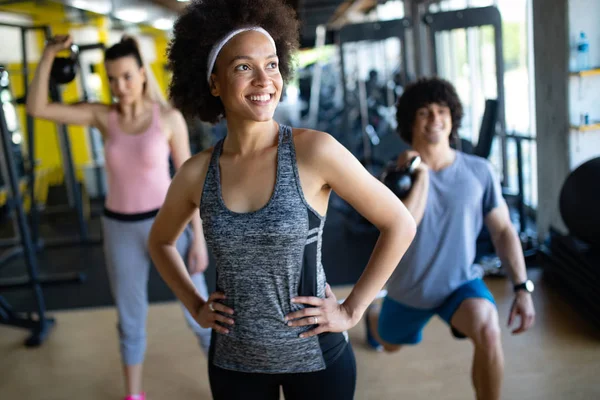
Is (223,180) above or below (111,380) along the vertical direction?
above

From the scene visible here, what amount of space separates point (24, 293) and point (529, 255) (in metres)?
3.56

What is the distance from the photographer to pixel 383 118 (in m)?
8.14

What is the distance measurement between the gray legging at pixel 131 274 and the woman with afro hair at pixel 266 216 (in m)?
0.91

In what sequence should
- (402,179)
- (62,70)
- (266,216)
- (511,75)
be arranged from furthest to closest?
(511,75) → (62,70) → (402,179) → (266,216)

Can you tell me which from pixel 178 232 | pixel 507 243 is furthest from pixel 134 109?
pixel 507 243

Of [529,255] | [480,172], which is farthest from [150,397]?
[529,255]

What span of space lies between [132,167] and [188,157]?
208mm

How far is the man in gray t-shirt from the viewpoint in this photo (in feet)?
6.00

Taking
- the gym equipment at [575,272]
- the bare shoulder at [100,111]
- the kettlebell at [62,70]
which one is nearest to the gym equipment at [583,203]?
the gym equipment at [575,272]

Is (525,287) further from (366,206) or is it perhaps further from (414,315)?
(366,206)

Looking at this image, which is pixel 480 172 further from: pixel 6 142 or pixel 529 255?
pixel 6 142

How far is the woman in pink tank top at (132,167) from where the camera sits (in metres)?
2.17

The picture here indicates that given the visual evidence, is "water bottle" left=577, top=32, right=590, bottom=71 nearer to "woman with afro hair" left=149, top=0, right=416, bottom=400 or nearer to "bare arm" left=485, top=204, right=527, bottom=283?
"bare arm" left=485, top=204, right=527, bottom=283

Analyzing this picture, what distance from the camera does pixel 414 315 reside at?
6.72 ft
